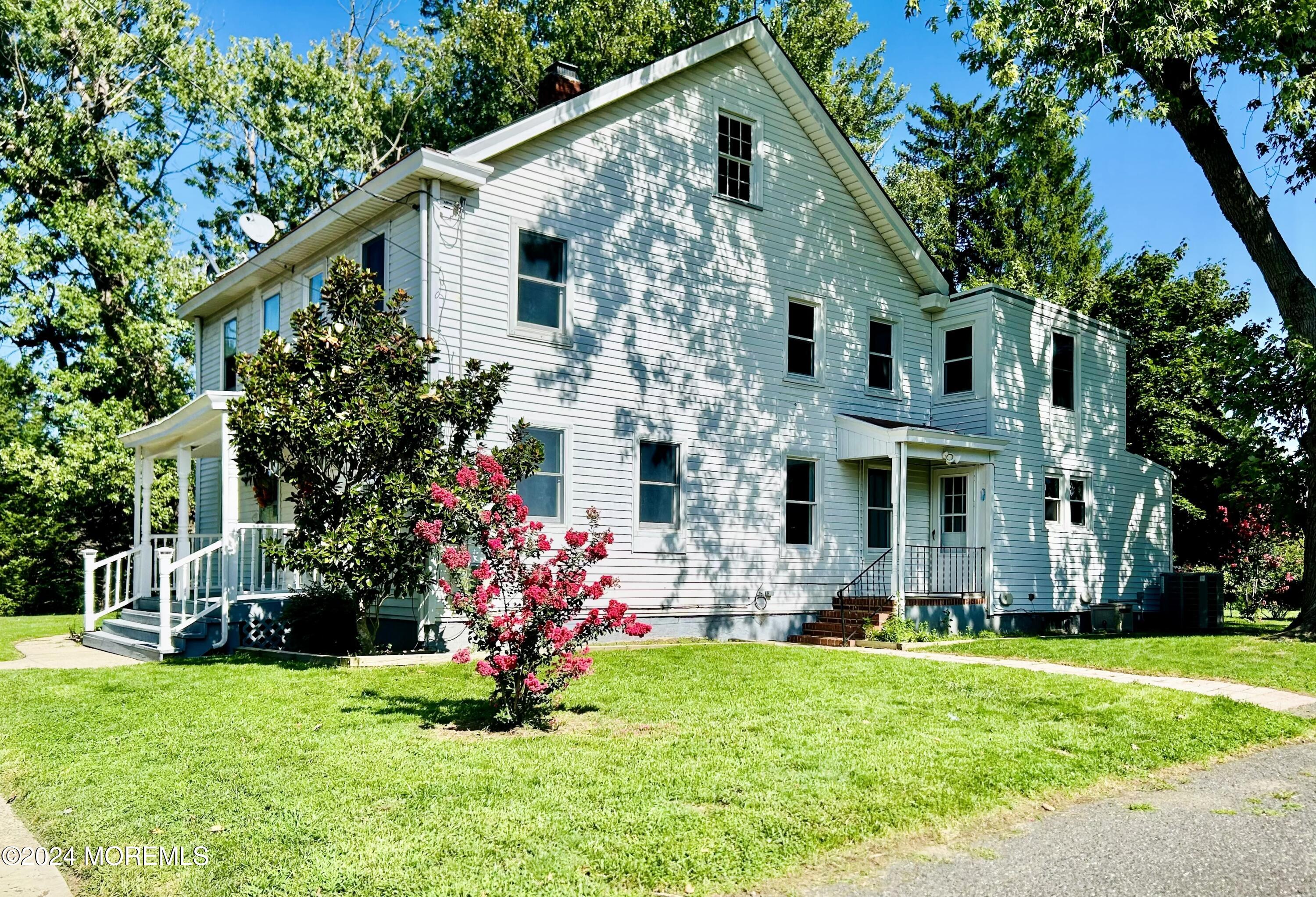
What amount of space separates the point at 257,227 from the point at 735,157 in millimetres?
7687

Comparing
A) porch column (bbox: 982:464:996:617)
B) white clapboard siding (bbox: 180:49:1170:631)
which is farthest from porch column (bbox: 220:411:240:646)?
porch column (bbox: 982:464:996:617)

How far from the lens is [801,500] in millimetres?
16594

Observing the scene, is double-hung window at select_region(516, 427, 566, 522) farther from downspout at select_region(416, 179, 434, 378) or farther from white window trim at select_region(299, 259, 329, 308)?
white window trim at select_region(299, 259, 329, 308)

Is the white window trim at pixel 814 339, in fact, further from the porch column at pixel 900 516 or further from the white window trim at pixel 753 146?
the porch column at pixel 900 516

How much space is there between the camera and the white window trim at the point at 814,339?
16.6m

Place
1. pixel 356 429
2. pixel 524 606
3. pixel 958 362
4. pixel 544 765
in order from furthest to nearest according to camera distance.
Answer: pixel 958 362
pixel 356 429
pixel 524 606
pixel 544 765

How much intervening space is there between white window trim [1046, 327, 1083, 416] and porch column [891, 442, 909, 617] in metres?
4.91

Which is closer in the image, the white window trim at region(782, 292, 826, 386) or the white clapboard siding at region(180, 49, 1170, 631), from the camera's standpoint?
the white clapboard siding at region(180, 49, 1170, 631)

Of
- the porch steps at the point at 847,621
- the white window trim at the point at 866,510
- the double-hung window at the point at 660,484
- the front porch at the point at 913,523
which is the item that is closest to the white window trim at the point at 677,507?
the double-hung window at the point at 660,484

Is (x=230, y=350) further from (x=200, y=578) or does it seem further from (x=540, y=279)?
(x=540, y=279)

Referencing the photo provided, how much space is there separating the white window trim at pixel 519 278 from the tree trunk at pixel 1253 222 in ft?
32.5

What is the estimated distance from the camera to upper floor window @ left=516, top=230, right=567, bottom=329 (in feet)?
44.8

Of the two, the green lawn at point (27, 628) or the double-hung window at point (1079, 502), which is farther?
the double-hung window at point (1079, 502)

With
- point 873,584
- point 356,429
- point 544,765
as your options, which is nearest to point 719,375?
point 873,584
